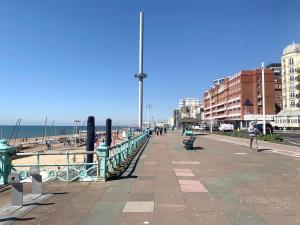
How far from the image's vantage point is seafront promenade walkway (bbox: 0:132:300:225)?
6.52 meters

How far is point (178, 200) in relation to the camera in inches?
313

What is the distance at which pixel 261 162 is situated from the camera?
1566 centimetres

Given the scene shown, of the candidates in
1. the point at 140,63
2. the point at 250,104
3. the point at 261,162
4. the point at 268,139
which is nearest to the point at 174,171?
the point at 261,162

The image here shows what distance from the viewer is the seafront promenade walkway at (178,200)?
6.52m

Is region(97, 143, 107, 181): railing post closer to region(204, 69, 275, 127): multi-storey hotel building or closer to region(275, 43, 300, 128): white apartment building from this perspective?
region(275, 43, 300, 128): white apartment building

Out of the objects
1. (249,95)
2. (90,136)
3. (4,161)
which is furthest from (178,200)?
(249,95)

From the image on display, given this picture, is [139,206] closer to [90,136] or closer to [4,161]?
[4,161]

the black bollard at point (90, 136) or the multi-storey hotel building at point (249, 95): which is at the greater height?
the multi-storey hotel building at point (249, 95)

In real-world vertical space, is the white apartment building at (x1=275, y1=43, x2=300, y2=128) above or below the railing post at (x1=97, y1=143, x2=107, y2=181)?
above

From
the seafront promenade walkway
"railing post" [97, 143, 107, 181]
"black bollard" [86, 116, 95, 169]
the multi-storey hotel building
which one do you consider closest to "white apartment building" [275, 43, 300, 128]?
the multi-storey hotel building

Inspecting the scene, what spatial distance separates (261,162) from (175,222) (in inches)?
408

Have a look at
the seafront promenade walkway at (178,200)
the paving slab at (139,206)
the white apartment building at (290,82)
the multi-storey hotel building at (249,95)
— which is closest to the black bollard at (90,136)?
the seafront promenade walkway at (178,200)

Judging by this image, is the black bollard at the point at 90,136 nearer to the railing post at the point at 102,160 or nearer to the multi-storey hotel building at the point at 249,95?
the railing post at the point at 102,160

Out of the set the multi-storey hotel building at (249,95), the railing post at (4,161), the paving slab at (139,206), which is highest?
the multi-storey hotel building at (249,95)
